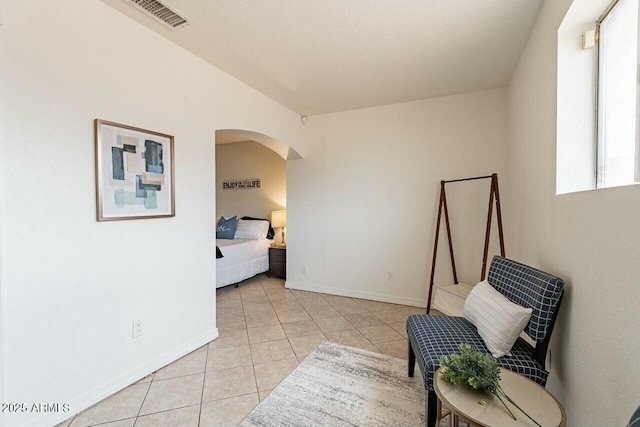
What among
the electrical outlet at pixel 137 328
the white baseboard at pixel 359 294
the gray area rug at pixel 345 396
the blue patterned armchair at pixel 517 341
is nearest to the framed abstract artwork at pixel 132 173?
the electrical outlet at pixel 137 328

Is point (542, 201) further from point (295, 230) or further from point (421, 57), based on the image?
point (295, 230)

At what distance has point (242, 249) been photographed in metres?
4.50

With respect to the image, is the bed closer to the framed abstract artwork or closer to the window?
the framed abstract artwork

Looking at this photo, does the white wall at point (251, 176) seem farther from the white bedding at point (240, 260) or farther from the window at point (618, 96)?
the window at point (618, 96)

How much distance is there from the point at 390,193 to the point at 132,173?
9.27ft

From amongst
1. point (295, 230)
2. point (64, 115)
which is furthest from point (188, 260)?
point (295, 230)

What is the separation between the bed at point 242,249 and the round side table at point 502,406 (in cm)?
345

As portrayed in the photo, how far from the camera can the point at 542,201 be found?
6.02 ft

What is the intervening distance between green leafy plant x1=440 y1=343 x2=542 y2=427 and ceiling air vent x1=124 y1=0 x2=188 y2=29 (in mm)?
2593

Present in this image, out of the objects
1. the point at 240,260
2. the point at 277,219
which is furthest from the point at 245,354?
the point at 277,219

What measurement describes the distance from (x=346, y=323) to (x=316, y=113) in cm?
281

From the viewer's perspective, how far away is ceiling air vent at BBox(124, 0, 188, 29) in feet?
5.99

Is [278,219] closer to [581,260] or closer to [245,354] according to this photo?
[245,354]

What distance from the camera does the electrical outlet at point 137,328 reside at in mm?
2051
